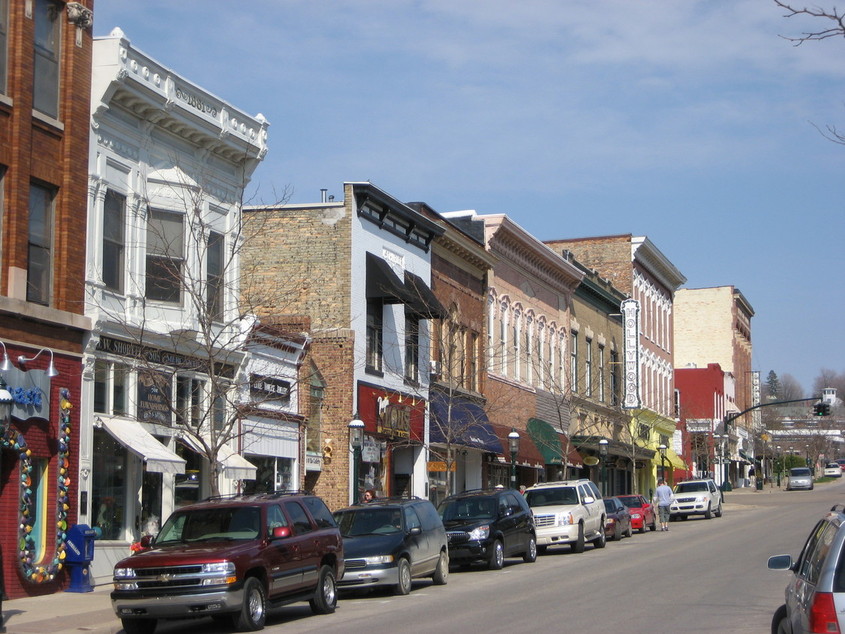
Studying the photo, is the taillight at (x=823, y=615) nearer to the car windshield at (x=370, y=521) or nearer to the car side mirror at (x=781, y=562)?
the car side mirror at (x=781, y=562)

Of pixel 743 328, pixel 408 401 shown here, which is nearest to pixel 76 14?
pixel 408 401

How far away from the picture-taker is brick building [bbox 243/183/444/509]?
30016 millimetres

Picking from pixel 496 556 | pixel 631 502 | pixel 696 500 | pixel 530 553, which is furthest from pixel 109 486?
pixel 696 500

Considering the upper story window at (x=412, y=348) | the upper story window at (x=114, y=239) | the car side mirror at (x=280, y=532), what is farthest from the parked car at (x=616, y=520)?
the car side mirror at (x=280, y=532)

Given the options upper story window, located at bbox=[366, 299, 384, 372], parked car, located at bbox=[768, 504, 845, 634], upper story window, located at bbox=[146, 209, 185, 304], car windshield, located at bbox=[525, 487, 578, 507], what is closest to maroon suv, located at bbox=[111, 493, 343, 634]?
upper story window, located at bbox=[146, 209, 185, 304]

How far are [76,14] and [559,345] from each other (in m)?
29.9

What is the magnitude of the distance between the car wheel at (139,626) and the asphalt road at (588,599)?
0.85 metres

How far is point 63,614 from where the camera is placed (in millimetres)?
16969

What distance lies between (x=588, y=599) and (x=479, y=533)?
21.6 ft

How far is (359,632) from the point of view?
1475 centimetres

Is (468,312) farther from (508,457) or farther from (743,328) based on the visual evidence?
(743,328)

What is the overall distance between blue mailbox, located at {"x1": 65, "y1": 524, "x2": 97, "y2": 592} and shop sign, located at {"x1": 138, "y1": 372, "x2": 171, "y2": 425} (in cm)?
294

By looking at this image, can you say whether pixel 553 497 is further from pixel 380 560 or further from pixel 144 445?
pixel 144 445

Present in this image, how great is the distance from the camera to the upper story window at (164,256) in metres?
23.3
